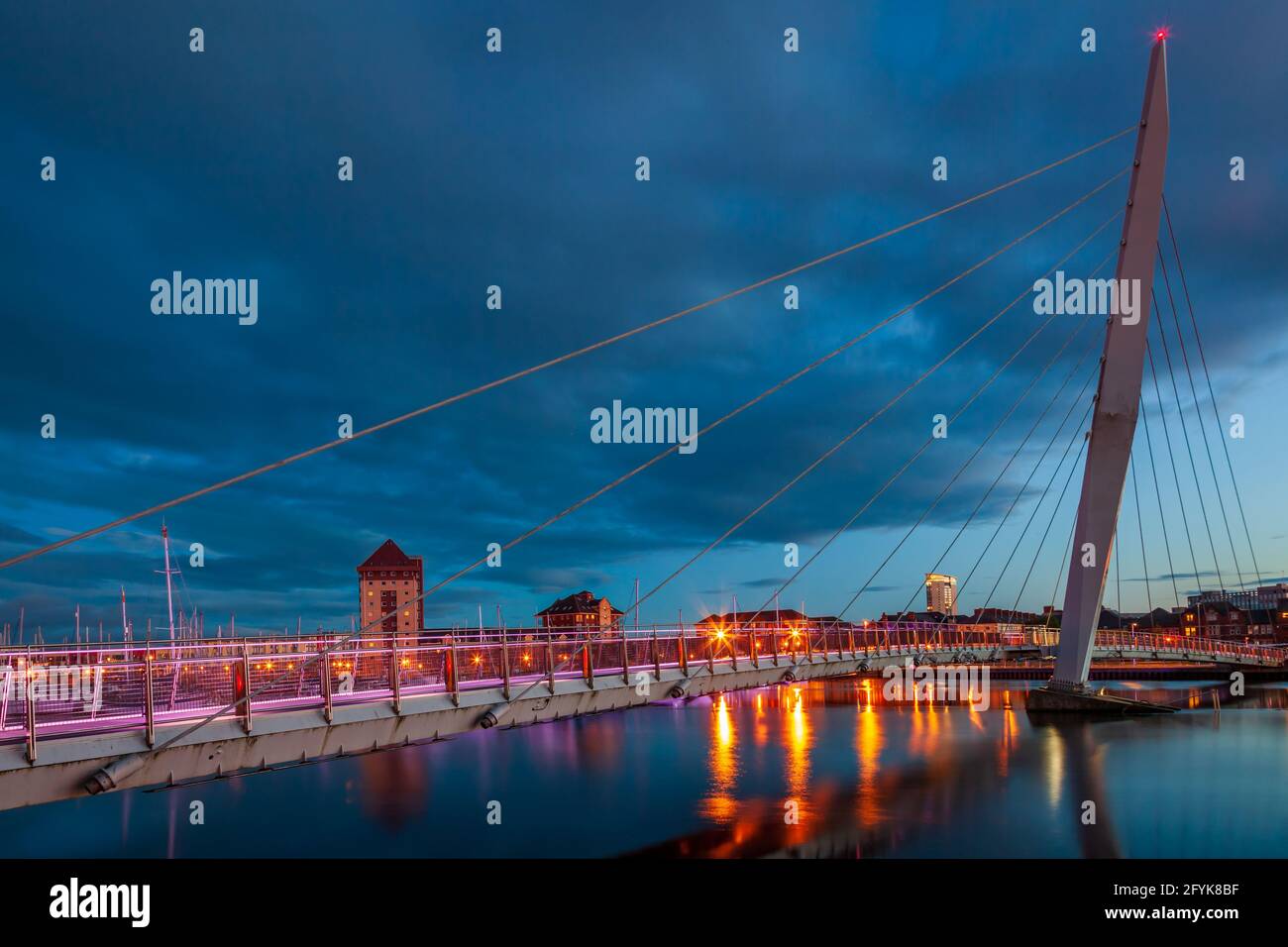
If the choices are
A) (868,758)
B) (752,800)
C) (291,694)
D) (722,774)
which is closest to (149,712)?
(291,694)

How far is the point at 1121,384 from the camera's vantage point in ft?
116

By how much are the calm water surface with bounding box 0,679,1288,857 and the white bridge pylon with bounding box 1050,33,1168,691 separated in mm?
6948

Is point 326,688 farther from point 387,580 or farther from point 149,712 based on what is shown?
point 387,580

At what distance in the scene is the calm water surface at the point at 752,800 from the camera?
25.1m

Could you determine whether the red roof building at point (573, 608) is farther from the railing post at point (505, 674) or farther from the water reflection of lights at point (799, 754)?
the railing post at point (505, 674)

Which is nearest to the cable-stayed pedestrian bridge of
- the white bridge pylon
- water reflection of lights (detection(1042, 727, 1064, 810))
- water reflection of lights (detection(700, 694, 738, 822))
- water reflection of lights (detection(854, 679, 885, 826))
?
water reflection of lights (detection(700, 694, 738, 822))

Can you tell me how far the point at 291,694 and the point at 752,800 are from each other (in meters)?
19.5

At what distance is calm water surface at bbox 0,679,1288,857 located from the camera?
989 inches

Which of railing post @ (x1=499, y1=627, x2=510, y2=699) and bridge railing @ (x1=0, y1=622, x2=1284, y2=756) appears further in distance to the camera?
railing post @ (x1=499, y1=627, x2=510, y2=699)

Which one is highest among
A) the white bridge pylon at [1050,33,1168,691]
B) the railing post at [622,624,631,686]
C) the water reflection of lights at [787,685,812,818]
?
the white bridge pylon at [1050,33,1168,691]

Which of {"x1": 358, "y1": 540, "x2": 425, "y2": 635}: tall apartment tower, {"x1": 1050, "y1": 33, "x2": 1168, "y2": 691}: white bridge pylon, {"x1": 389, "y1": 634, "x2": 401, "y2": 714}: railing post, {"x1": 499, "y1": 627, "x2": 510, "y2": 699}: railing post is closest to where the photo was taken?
{"x1": 389, "y1": 634, "x2": 401, "y2": 714}: railing post

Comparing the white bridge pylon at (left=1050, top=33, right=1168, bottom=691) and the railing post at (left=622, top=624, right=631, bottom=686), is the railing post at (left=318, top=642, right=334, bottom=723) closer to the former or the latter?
the railing post at (left=622, top=624, right=631, bottom=686)
